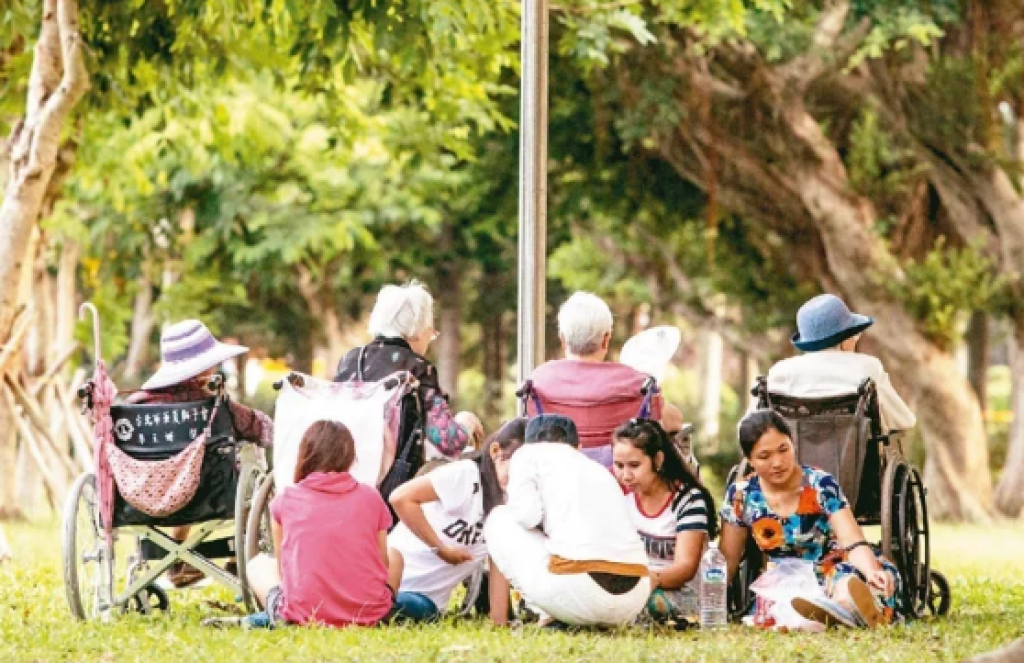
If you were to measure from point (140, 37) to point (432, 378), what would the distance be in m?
6.55

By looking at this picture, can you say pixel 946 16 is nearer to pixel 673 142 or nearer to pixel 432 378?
pixel 673 142

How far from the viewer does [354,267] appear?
28.6 metres

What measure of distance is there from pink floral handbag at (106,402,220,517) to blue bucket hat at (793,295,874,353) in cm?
264

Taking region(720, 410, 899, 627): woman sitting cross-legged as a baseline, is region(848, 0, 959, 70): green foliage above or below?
above

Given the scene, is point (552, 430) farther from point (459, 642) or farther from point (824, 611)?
point (824, 611)

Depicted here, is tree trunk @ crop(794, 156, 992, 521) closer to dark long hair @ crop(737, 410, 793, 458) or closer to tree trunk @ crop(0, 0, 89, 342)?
tree trunk @ crop(0, 0, 89, 342)

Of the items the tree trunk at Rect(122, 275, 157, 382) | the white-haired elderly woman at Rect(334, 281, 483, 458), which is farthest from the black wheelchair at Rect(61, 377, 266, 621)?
the tree trunk at Rect(122, 275, 157, 382)

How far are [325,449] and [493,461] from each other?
694 millimetres

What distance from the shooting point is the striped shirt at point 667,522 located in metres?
8.15

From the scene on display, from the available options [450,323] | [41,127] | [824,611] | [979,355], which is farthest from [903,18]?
[450,323]

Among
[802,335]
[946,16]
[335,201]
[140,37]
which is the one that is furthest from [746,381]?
[802,335]

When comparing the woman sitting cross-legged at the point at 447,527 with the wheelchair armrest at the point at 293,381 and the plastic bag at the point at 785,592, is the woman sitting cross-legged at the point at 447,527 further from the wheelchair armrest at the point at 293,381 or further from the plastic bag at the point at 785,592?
the plastic bag at the point at 785,592

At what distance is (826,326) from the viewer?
8719 millimetres

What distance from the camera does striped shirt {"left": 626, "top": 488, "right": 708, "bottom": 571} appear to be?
26.7 feet
